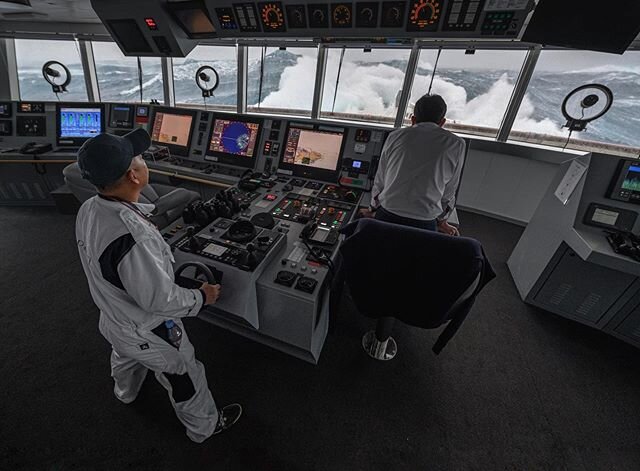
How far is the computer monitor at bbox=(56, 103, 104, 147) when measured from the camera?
312 cm

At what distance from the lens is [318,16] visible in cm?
188

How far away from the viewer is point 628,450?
139 cm

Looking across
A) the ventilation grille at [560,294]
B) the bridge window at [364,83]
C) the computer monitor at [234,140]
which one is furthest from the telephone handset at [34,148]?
the ventilation grille at [560,294]

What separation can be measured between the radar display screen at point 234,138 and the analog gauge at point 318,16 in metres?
0.95

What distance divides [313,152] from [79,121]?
3.07 m

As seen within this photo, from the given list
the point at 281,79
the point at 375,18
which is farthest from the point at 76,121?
the point at 375,18

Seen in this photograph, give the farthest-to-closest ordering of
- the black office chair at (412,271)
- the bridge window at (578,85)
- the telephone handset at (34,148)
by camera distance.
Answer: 1. the bridge window at (578,85)
2. the telephone handset at (34,148)
3. the black office chair at (412,271)

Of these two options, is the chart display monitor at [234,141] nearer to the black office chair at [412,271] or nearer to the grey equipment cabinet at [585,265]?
the black office chair at [412,271]

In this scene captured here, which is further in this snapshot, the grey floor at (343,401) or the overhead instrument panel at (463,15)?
the overhead instrument panel at (463,15)

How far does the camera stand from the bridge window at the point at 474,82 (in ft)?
11.0

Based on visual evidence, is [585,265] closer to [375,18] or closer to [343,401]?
[343,401]

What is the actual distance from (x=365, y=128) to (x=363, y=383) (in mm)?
1910

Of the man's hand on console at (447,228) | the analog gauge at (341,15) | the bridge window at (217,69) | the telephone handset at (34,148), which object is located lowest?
the telephone handset at (34,148)

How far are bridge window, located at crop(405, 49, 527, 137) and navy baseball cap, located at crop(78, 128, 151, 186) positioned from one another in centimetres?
392
